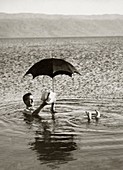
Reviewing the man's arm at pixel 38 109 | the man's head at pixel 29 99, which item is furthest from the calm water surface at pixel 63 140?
the man's head at pixel 29 99

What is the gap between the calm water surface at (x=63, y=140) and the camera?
10.1 metres

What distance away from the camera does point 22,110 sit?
17.0 metres

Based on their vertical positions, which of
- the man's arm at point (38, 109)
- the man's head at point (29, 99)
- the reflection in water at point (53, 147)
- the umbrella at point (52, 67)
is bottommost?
the reflection in water at point (53, 147)

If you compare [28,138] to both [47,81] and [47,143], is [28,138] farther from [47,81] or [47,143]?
[47,81]

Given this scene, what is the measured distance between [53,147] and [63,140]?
673mm

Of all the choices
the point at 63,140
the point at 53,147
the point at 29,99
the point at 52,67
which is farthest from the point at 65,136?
the point at 29,99

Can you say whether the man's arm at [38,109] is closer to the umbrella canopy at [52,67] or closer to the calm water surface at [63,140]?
the calm water surface at [63,140]

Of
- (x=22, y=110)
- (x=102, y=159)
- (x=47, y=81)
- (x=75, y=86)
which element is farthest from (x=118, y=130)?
(x=47, y=81)

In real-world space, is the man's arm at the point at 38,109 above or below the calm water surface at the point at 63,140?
above

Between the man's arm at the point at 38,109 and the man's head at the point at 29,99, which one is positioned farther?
the man's head at the point at 29,99

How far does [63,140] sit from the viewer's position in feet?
39.4

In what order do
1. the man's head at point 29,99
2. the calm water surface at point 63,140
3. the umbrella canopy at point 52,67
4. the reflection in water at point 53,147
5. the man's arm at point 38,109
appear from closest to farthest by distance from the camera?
the calm water surface at point 63,140 → the reflection in water at point 53,147 → the umbrella canopy at point 52,67 → the man's arm at point 38,109 → the man's head at point 29,99

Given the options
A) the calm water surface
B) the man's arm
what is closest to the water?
the calm water surface

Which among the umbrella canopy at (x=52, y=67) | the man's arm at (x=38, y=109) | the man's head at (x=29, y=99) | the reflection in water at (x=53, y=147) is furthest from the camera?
the man's head at (x=29, y=99)
